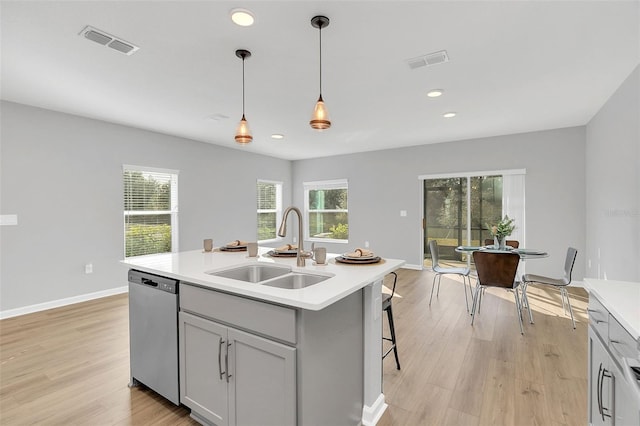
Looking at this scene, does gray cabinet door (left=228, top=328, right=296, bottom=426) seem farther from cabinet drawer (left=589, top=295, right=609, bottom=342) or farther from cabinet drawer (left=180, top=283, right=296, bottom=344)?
cabinet drawer (left=589, top=295, right=609, bottom=342)

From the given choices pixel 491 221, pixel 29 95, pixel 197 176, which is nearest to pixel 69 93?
pixel 29 95

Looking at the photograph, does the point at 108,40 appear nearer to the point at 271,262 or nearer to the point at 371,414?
the point at 271,262

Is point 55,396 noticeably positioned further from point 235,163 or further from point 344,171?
point 344,171

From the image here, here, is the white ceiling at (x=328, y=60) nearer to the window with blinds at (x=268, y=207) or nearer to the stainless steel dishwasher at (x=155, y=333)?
the stainless steel dishwasher at (x=155, y=333)

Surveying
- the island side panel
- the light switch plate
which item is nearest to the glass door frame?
the island side panel

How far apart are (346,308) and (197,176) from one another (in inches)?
189

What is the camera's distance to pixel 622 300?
129 centimetres

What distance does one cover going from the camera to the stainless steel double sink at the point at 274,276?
1871 mm

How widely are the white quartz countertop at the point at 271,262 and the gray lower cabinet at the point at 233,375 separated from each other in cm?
24

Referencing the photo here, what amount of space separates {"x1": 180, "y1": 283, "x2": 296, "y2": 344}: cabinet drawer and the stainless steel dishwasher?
0.53ft

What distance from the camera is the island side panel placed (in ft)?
4.50

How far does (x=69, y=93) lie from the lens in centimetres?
334

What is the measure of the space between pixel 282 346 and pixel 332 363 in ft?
1.01

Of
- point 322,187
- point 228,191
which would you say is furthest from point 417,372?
point 322,187
